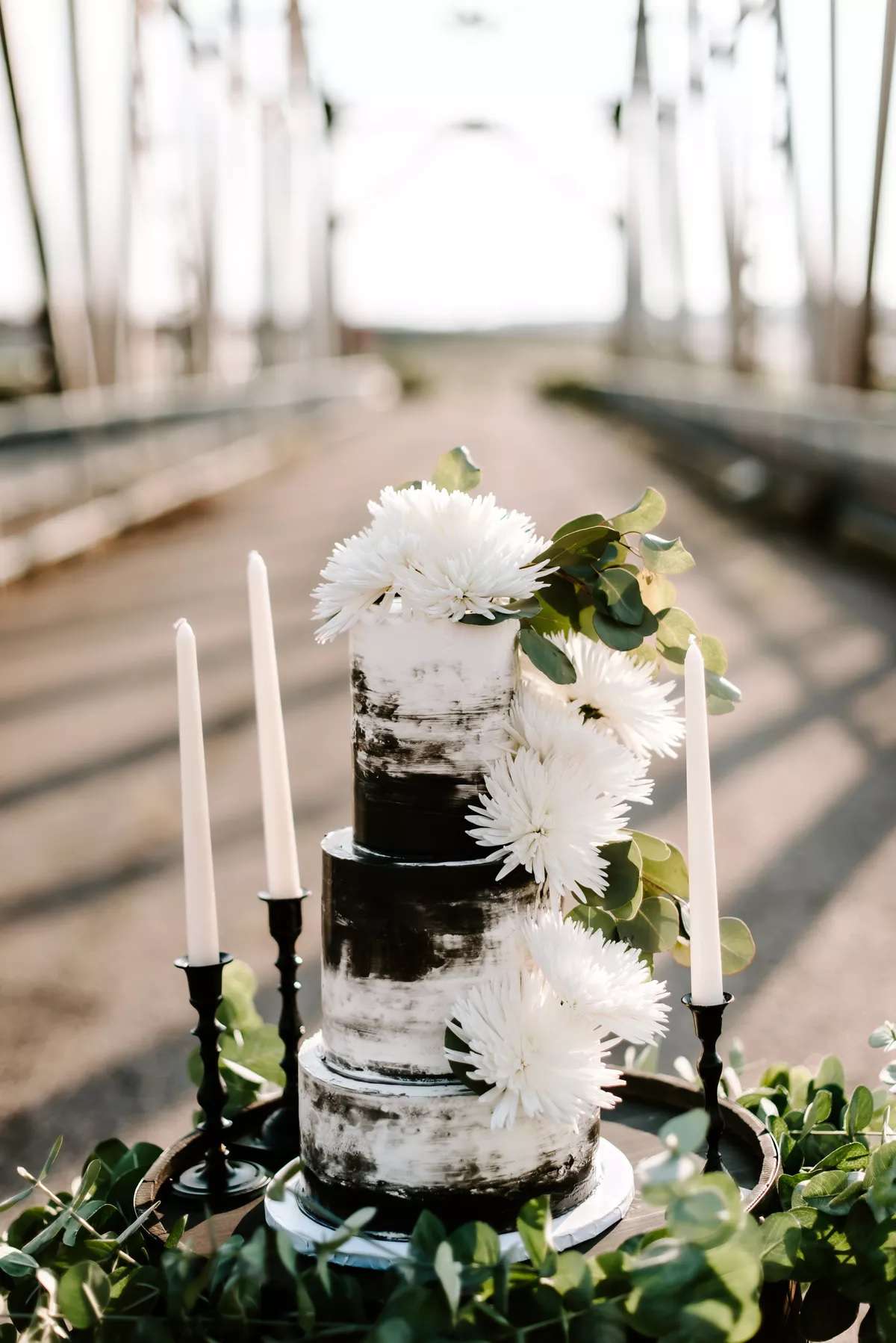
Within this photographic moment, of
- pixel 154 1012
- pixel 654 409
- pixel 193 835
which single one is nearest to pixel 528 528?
pixel 193 835

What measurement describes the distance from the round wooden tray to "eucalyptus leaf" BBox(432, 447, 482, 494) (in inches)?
22.4

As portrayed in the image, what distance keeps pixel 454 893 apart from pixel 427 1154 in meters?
0.19

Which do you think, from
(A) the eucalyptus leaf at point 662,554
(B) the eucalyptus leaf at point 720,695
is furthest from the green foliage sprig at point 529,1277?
(A) the eucalyptus leaf at point 662,554

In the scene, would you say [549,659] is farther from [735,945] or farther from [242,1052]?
[242,1052]

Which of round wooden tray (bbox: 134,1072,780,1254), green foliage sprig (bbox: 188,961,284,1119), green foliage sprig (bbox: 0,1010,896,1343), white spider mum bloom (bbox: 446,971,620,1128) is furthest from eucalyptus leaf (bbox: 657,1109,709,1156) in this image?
green foliage sprig (bbox: 188,961,284,1119)

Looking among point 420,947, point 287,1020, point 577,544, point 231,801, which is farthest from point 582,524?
point 231,801

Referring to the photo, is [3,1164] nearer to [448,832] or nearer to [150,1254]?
[150,1254]

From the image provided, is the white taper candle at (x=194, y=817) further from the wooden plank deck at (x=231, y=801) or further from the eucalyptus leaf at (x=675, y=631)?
the wooden plank deck at (x=231, y=801)

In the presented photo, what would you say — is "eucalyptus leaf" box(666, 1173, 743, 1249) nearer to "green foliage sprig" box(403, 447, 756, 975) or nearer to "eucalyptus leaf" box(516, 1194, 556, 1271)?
"eucalyptus leaf" box(516, 1194, 556, 1271)

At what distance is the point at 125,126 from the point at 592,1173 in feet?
35.9

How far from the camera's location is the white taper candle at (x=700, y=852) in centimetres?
101

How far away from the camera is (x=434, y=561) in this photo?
102cm

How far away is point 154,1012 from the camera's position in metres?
2.48

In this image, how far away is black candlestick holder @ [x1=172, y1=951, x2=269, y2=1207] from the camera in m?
1.17
